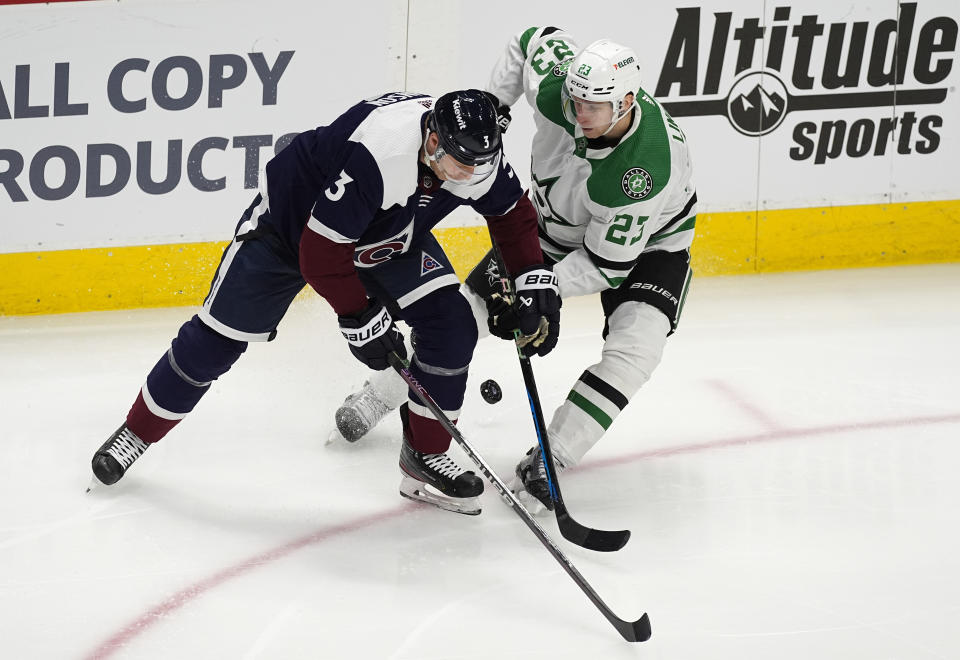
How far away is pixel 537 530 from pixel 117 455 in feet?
3.83

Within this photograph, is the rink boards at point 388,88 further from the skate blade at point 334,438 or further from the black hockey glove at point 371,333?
the black hockey glove at point 371,333

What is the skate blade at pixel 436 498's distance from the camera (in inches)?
114

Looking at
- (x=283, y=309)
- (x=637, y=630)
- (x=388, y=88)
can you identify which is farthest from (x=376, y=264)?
(x=388, y=88)

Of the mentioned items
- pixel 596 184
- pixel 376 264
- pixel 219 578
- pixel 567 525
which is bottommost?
pixel 219 578

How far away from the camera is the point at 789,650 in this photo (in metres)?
2.29

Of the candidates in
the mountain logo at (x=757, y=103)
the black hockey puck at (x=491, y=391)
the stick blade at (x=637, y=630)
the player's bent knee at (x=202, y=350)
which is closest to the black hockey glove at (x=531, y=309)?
the black hockey puck at (x=491, y=391)

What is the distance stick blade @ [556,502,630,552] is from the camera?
8.68 feet

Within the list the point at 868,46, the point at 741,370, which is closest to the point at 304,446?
the point at 741,370

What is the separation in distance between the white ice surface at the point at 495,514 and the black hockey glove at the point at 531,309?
456 millimetres

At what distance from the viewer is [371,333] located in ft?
8.42

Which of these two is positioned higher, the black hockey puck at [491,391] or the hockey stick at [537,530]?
the black hockey puck at [491,391]

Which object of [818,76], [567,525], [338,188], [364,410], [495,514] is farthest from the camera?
[818,76]

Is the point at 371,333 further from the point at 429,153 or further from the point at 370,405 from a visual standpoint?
Result: the point at 370,405

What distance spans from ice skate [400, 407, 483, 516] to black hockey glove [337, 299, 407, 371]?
38 centimetres
